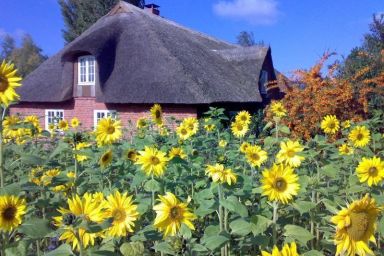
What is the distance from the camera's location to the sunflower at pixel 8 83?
6.34 feet

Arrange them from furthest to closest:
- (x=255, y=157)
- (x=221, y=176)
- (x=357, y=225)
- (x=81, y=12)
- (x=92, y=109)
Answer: (x=81, y=12), (x=92, y=109), (x=255, y=157), (x=221, y=176), (x=357, y=225)

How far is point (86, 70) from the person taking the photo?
1641 centimetres

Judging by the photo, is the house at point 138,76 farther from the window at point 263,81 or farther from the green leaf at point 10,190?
the green leaf at point 10,190

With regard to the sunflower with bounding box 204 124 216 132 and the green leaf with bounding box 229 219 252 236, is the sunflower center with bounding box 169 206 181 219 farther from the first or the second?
the sunflower with bounding box 204 124 216 132

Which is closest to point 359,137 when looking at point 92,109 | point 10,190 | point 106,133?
point 106,133

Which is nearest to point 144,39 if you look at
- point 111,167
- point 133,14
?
point 133,14

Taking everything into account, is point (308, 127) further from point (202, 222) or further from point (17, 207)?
point (17, 207)

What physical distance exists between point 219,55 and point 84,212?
18.3 meters

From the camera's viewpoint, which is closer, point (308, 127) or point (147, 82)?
point (308, 127)

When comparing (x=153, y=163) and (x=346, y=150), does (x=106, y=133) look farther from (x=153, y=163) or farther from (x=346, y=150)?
(x=346, y=150)

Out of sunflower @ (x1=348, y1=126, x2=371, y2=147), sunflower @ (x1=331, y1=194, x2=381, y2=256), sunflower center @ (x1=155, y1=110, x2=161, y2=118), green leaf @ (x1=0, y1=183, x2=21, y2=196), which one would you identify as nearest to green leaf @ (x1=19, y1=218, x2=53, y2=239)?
green leaf @ (x1=0, y1=183, x2=21, y2=196)

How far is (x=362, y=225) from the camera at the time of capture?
1.44 m

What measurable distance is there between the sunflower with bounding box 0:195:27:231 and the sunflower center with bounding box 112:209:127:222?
345 mm

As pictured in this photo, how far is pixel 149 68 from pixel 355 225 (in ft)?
45.6
